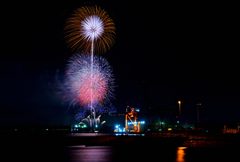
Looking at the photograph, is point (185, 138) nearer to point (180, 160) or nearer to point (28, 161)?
point (180, 160)

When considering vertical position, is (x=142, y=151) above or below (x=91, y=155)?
above

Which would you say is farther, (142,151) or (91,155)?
(142,151)

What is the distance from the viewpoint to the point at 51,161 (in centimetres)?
3206

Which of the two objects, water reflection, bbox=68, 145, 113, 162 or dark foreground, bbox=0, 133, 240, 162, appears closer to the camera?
dark foreground, bbox=0, 133, 240, 162

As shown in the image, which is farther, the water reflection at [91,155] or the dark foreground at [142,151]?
the water reflection at [91,155]

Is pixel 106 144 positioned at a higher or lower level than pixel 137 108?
lower

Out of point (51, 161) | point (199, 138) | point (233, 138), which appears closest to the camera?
point (51, 161)

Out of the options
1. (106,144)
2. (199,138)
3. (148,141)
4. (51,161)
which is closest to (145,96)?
(106,144)

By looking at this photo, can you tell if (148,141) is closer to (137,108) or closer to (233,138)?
(233,138)

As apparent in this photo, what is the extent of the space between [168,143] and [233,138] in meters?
15.3

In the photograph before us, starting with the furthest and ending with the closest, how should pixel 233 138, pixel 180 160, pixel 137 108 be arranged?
1. pixel 137 108
2. pixel 233 138
3. pixel 180 160

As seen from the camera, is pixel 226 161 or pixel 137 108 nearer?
pixel 226 161

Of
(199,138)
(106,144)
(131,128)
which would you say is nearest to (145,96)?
(131,128)

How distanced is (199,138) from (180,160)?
13.3 m
